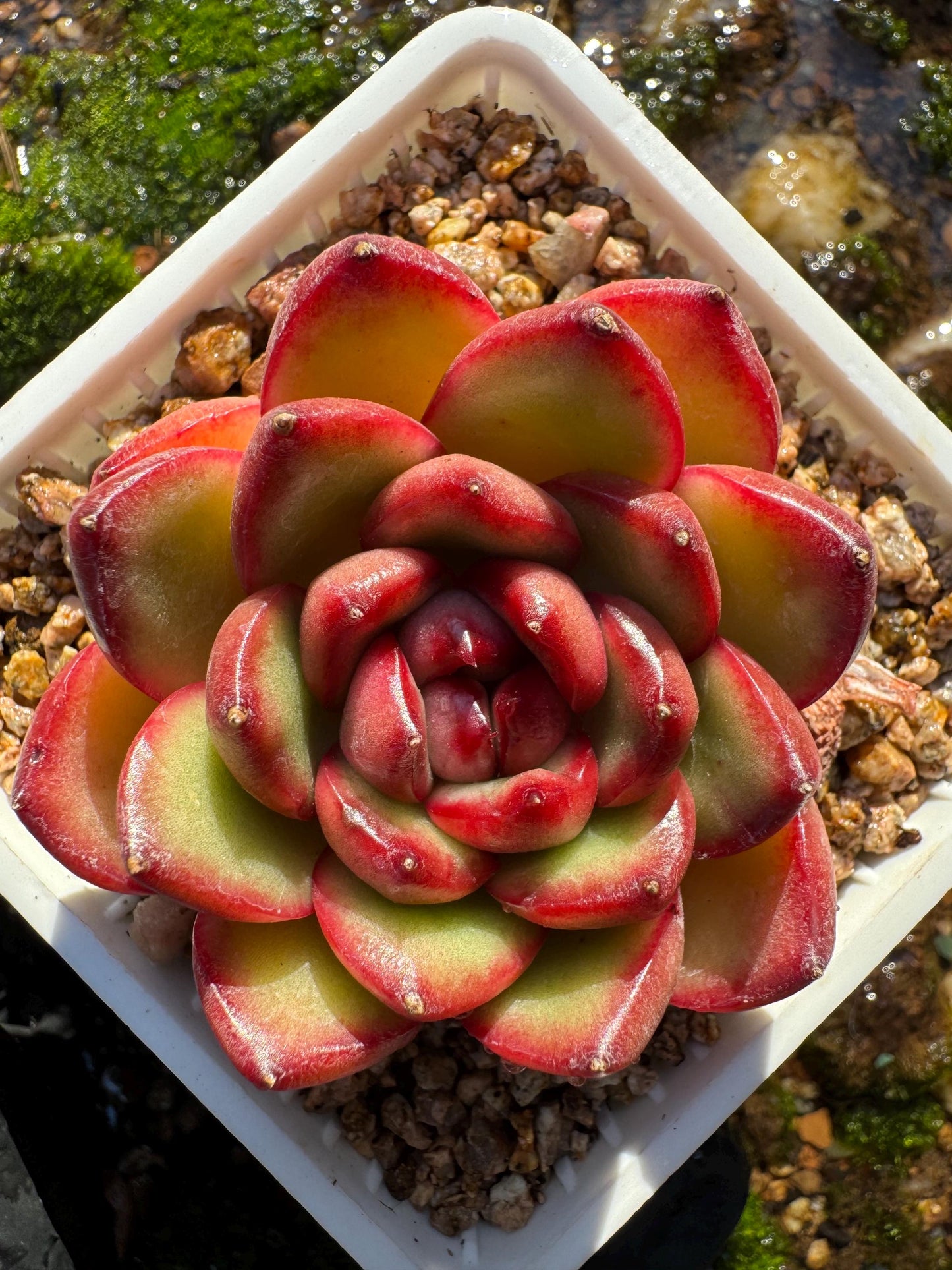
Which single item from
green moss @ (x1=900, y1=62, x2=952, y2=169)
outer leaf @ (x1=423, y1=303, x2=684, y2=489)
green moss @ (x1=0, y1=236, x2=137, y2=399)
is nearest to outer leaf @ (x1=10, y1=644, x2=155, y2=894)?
outer leaf @ (x1=423, y1=303, x2=684, y2=489)

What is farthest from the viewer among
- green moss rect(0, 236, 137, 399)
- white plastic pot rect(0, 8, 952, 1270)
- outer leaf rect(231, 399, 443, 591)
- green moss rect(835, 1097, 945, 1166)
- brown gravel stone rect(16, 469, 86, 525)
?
green moss rect(835, 1097, 945, 1166)

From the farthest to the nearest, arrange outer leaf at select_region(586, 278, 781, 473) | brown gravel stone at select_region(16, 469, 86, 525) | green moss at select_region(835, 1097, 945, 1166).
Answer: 1. green moss at select_region(835, 1097, 945, 1166)
2. brown gravel stone at select_region(16, 469, 86, 525)
3. outer leaf at select_region(586, 278, 781, 473)

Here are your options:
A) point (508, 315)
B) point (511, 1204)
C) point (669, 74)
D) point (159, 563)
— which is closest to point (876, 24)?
point (669, 74)

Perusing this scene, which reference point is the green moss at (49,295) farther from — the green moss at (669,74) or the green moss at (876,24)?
the green moss at (876,24)

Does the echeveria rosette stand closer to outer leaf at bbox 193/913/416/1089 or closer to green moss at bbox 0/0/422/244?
outer leaf at bbox 193/913/416/1089

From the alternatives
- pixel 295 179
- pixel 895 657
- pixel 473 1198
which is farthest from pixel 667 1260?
pixel 295 179

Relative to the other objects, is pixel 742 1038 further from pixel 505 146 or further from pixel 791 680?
pixel 505 146

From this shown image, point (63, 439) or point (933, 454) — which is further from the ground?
point (63, 439)
